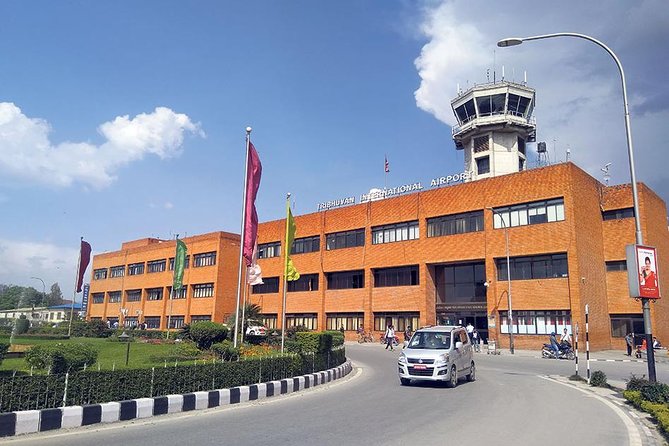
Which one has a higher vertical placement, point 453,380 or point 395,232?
point 395,232

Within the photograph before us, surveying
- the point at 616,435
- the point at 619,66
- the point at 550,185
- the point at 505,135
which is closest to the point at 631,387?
the point at 616,435

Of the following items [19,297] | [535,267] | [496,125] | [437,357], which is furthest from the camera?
[19,297]

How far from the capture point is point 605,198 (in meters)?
41.3

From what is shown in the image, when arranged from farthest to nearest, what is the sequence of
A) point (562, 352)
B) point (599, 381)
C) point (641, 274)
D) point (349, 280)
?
point (349, 280) → point (562, 352) → point (599, 381) → point (641, 274)

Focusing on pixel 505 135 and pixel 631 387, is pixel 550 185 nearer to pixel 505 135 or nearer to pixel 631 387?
pixel 505 135

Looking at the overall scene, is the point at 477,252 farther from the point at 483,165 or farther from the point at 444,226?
the point at 483,165

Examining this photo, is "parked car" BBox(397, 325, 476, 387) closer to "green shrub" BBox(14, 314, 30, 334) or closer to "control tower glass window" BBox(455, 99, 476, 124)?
"green shrub" BBox(14, 314, 30, 334)

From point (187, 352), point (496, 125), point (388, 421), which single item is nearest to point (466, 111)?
point (496, 125)

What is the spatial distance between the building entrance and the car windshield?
25788mm

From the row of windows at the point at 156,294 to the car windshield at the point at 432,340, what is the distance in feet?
149

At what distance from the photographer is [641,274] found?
13266mm

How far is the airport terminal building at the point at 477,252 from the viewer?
36.6 m

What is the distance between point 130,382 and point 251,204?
10.5m

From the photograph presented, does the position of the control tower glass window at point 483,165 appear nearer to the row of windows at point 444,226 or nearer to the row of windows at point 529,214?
the row of windows at point 444,226
